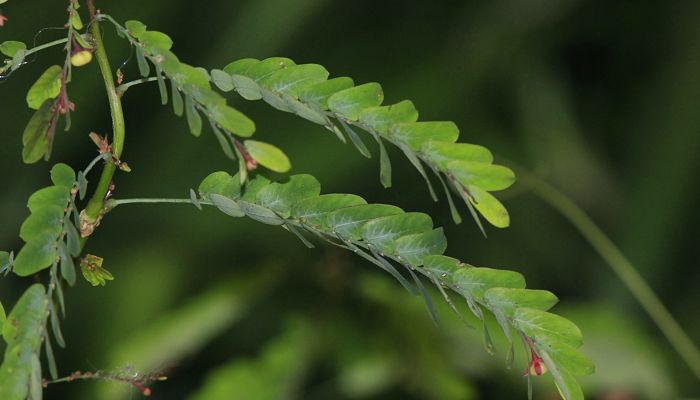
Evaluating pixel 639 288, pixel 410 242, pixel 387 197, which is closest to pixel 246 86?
pixel 410 242

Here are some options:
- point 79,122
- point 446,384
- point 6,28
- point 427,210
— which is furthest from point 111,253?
point 446,384

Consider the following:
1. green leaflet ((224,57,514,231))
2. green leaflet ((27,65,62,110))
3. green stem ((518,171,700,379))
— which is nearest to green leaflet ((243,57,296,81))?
green leaflet ((224,57,514,231))

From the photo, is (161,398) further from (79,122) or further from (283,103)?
(283,103)

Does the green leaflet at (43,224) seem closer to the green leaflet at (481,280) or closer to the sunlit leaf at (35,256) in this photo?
the sunlit leaf at (35,256)

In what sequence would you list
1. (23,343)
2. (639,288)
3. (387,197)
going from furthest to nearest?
(387,197) → (639,288) → (23,343)

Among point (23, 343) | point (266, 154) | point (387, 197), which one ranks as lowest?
point (387, 197)

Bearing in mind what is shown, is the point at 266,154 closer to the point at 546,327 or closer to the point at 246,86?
the point at 246,86

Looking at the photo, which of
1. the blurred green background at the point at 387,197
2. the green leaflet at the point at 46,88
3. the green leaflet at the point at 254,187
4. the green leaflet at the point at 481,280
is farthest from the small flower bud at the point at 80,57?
the blurred green background at the point at 387,197
